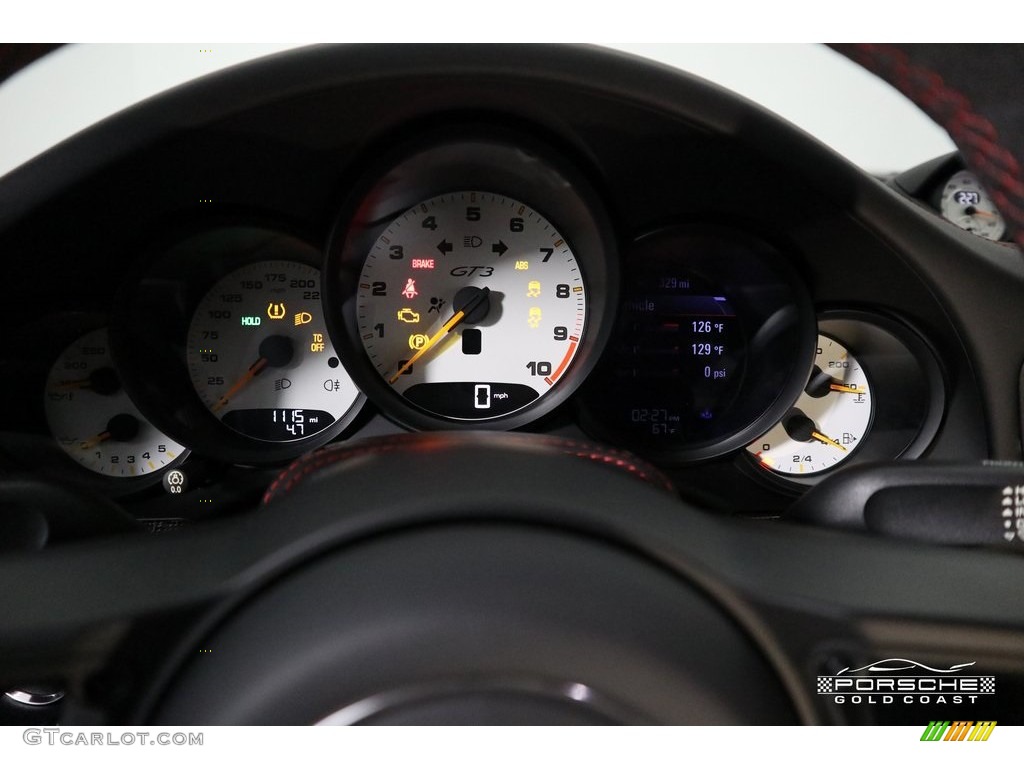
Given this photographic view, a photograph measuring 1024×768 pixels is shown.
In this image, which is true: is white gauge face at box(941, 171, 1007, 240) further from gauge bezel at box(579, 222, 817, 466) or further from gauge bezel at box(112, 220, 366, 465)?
gauge bezel at box(112, 220, 366, 465)

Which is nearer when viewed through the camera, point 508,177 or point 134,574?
point 134,574

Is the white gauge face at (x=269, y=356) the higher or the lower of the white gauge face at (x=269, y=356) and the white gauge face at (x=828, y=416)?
the higher

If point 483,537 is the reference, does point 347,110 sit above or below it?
above

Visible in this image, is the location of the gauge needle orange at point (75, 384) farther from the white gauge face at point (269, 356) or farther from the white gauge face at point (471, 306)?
the white gauge face at point (471, 306)

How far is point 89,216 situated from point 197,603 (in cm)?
102

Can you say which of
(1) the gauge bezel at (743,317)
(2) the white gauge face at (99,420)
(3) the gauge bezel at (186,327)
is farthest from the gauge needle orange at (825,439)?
(2) the white gauge face at (99,420)

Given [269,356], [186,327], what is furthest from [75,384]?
[269,356]

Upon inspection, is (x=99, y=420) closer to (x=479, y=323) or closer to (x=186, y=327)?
(x=186, y=327)

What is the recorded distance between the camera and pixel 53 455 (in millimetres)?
1712

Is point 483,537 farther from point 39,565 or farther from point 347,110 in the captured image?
point 347,110

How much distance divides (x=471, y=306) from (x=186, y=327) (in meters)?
0.60

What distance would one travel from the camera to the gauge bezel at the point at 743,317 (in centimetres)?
163

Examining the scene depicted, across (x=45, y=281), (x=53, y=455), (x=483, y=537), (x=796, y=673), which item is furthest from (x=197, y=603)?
(x=53, y=455)

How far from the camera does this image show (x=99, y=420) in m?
1.76
